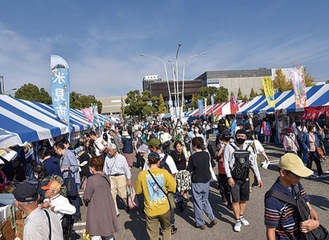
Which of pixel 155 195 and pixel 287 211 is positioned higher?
pixel 287 211

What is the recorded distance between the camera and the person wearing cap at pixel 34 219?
2.27 metres

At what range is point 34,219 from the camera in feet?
7.56

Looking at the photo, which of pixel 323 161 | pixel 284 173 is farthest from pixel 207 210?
pixel 323 161

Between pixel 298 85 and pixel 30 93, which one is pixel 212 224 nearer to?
pixel 298 85

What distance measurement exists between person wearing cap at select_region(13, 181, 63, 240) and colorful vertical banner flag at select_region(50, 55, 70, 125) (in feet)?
19.6

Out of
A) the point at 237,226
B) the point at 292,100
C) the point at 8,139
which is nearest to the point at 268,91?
the point at 292,100

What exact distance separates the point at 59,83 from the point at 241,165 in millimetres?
5894

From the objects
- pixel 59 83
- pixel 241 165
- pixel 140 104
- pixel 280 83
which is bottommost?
pixel 241 165

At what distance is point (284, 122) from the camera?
16.2m

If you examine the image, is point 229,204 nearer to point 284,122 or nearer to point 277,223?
point 277,223

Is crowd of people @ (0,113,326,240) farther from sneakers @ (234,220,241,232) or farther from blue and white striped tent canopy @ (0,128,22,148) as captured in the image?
blue and white striped tent canopy @ (0,128,22,148)

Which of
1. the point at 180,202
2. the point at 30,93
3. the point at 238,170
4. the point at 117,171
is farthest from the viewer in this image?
the point at 30,93

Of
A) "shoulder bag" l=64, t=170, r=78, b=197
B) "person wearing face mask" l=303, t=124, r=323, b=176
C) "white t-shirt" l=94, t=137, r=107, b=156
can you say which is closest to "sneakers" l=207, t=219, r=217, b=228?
"shoulder bag" l=64, t=170, r=78, b=197

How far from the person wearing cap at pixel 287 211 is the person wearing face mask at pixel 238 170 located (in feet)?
7.45
